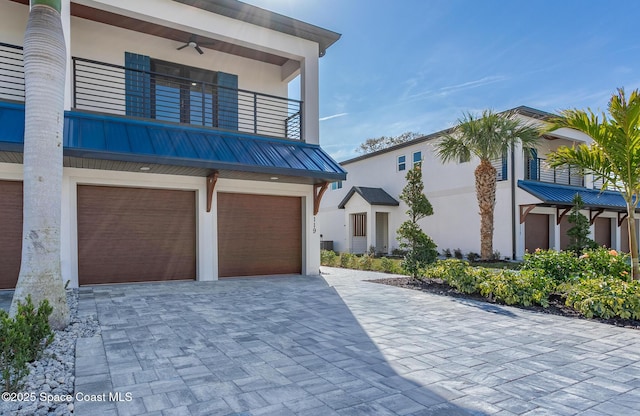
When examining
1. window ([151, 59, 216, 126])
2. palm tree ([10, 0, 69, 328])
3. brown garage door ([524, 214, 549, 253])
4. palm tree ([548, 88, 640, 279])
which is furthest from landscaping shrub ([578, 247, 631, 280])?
window ([151, 59, 216, 126])

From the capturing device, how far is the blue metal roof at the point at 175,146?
7.96 metres

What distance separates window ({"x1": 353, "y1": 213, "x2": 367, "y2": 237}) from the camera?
2505cm

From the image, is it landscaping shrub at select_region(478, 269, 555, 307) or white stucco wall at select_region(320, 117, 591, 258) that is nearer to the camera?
landscaping shrub at select_region(478, 269, 555, 307)

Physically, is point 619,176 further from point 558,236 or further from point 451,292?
point 558,236

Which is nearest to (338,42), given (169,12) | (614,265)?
(169,12)

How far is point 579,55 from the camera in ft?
42.8

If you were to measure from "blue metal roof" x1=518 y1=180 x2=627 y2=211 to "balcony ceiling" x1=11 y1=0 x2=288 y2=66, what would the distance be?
513 inches

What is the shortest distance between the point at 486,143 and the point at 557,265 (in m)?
8.58

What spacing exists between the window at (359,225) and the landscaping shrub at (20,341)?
70.0ft

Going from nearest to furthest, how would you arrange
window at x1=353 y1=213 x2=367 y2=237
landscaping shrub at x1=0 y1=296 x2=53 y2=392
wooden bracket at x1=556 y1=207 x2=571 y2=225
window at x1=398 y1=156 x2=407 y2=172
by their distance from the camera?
1. landscaping shrub at x1=0 y1=296 x2=53 y2=392
2. wooden bracket at x1=556 y1=207 x2=571 y2=225
3. window at x1=398 y1=156 x2=407 y2=172
4. window at x1=353 y1=213 x2=367 y2=237

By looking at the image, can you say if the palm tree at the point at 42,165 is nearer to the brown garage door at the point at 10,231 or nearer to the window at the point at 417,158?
the brown garage door at the point at 10,231

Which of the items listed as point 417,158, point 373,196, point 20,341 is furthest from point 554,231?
point 20,341

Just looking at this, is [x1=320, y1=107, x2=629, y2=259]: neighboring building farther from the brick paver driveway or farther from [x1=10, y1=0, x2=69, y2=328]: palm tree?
[x1=10, y1=0, x2=69, y2=328]: palm tree

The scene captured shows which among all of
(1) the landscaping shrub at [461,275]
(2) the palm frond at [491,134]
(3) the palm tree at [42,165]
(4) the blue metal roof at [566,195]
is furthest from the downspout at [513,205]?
(3) the palm tree at [42,165]
